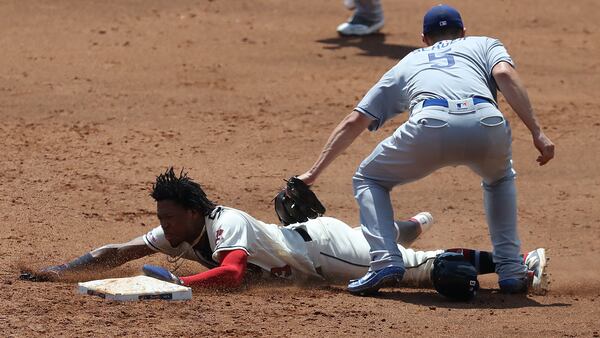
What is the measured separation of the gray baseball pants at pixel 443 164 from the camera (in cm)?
606

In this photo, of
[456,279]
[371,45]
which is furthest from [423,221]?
[371,45]

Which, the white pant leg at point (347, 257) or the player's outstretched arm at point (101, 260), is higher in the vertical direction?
the player's outstretched arm at point (101, 260)

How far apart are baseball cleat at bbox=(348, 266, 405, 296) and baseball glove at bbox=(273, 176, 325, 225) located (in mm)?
603

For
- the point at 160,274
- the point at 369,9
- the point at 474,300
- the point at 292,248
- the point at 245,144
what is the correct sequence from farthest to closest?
the point at 369,9
the point at 245,144
the point at 292,248
the point at 474,300
the point at 160,274

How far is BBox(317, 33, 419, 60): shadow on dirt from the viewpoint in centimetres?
1240

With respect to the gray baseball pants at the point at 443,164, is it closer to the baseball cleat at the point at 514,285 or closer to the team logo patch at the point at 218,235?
the baseball cleat at the point at 514,285

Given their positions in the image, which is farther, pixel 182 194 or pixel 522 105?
pixel 182 194

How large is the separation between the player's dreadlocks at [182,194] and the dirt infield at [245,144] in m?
0.52

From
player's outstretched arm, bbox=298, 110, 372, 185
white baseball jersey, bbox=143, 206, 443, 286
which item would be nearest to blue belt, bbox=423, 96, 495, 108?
player's outstretched arm, bbox=298, 110, 372, 185

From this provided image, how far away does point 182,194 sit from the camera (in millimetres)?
6375

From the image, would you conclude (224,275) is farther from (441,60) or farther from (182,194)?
(441,60)

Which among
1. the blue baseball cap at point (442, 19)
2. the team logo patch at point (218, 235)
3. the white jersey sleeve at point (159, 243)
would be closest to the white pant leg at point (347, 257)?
the team logo patch at point (218, 235)

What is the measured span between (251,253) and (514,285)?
152 cm

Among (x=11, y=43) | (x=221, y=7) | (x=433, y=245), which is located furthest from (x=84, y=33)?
(x=433, y=245)
